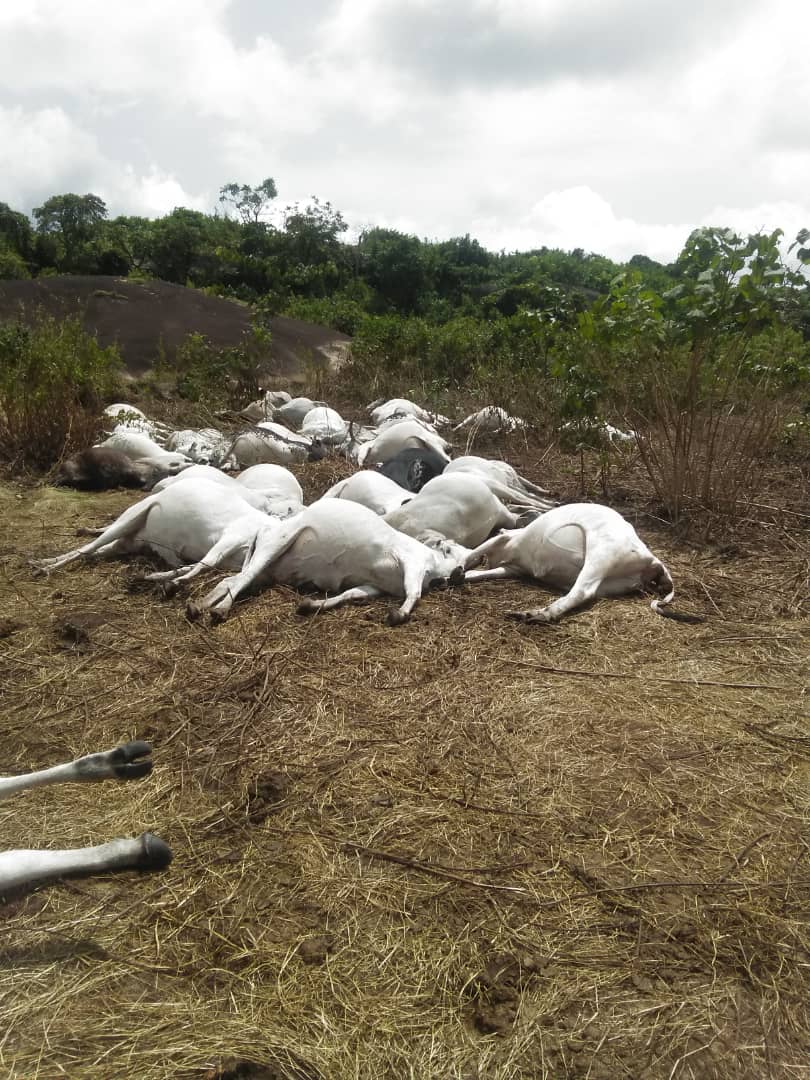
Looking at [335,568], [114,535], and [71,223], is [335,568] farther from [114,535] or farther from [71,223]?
[71,223]

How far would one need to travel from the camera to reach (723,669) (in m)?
3.53

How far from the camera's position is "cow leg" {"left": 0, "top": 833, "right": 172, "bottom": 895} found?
207 cm

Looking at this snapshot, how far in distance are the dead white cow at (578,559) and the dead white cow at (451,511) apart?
1.09ft

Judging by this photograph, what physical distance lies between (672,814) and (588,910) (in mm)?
570

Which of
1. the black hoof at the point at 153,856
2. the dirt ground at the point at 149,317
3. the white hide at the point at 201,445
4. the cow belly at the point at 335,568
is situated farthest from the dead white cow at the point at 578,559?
the dirt ground at the point at 149,317

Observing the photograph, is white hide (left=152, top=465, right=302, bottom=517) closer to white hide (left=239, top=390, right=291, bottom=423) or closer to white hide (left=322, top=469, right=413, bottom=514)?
white hide (left=322, top=469, right=413, bottom=514)

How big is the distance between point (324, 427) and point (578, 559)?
18.4 ft

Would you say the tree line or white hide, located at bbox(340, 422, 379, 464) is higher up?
the tree line

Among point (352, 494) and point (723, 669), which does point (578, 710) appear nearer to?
point (723, 669)

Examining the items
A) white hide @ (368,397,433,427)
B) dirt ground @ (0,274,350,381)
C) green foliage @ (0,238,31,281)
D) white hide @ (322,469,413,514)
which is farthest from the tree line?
white hide @ (322,469,413,514)

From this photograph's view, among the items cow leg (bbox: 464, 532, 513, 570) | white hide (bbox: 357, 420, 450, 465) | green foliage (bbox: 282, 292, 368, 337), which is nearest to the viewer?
cow leg (bbox: 464, 532, 513, 570)

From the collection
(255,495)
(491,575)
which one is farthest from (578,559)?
(255,495)

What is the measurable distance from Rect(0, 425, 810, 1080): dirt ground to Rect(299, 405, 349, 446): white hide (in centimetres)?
492

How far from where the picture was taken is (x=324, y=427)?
941 centimetres
